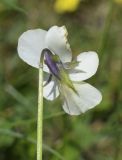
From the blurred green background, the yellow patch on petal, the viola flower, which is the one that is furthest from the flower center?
the yellow patch on petal

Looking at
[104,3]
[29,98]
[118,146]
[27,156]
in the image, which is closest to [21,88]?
[29,98]

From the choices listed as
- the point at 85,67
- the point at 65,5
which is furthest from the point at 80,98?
the point at 65,5

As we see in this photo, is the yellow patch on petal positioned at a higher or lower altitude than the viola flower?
higher

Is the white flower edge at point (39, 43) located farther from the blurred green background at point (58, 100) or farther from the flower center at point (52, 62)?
the blurred green background at point (58, 100)

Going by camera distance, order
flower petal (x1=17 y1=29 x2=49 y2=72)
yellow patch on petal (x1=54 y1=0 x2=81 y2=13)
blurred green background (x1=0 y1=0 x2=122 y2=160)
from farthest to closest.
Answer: yellow patch on petal (x1=54 y1=0 x2=81 y2=13), blurred green background (x1=0 y1=0 x2=122 y2=160), flower petal (x1=17 y1=29 x2=49 y2=72)

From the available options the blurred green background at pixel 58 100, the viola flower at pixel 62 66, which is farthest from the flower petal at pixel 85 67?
the blurred green background at pixel 58 100

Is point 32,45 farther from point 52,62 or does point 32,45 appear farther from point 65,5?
point 65,5

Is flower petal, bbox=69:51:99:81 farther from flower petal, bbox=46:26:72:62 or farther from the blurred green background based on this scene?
the blurred green background
